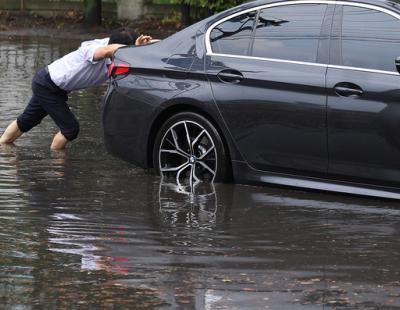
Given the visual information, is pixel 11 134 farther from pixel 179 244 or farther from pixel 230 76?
pixel 179 244

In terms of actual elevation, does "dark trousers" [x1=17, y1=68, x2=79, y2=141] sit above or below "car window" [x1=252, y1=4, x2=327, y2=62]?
below

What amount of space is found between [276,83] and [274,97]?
10cm

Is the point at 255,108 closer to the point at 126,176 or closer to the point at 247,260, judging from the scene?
the point at 126,176

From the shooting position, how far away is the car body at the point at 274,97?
8.07 m

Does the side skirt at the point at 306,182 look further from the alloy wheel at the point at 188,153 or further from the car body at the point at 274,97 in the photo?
the alloy wheel at the point at 188,153

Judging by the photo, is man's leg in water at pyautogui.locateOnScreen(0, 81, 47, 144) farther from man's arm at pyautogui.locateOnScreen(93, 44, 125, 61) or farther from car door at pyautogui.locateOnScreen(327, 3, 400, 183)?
car door at pyautogui.locateOnScreen(327, 3, 400, 183)

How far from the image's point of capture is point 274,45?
8.60 metres

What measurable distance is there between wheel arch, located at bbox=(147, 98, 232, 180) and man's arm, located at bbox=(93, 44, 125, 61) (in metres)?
1.10

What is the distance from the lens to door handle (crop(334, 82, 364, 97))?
8073 millimetres

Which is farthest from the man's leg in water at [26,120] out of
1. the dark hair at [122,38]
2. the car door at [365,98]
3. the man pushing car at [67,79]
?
the car door at [365,98]

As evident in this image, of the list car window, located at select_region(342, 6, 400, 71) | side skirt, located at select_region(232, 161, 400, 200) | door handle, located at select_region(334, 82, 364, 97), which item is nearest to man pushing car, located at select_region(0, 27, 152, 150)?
side skirt, located at select_region(232, 161, 400, 200)

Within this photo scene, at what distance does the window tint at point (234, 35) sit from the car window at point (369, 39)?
0.80m

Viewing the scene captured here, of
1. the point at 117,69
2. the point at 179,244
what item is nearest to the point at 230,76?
the point at 117,69

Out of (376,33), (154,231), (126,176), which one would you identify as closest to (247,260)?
(154,231)
